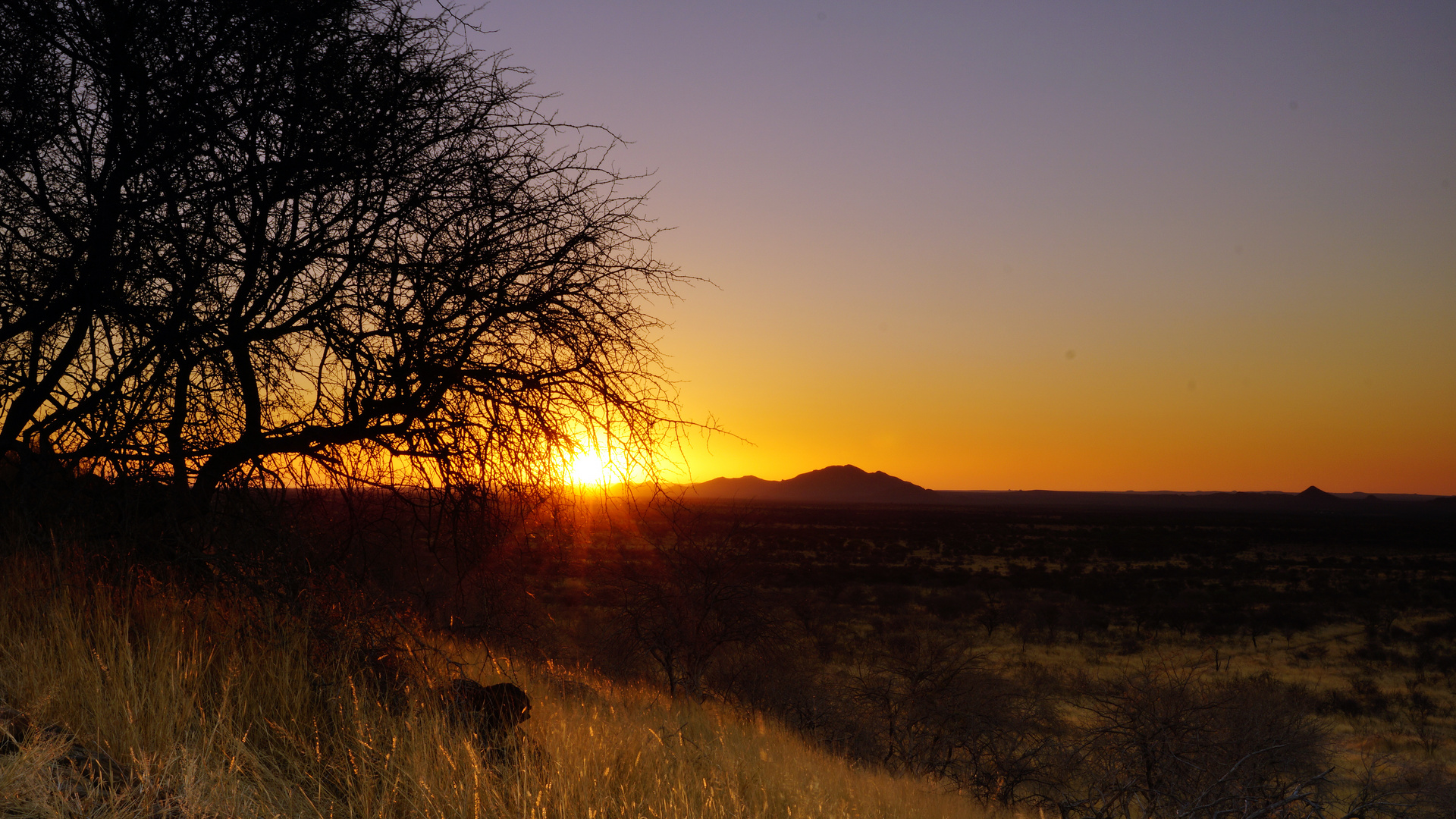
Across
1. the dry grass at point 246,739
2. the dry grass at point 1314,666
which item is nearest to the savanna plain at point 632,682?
the dry grass at point 246,739

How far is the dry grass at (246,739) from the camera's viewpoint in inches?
107

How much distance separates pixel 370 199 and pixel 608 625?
956 inches

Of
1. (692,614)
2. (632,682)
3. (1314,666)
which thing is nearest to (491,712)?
(632,682)

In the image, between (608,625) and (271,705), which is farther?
(608,625)

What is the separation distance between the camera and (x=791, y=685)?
19969mm

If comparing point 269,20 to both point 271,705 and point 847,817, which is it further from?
point 847,817

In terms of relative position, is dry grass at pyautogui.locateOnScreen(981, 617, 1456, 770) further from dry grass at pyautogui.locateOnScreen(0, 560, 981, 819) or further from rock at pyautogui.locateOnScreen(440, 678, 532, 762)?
rock at pyautogui.locateOnScreen(440, 678, 532, 762)

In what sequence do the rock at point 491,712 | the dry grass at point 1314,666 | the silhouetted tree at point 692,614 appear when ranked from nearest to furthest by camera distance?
the rock at point 491,712
the silhouetted tree at point 692,614
the dry grass at point 1314,666

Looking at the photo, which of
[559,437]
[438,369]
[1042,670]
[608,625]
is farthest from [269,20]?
[1042,670]

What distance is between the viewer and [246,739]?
3232mm

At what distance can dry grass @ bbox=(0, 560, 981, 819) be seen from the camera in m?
2.72

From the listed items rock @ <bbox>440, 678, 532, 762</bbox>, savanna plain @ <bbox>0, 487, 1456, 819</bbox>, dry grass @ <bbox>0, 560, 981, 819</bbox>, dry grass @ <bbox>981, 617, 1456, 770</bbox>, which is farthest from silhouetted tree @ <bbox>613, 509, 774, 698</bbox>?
dry grass @ <bbox>0, 560, 981, 819</bbox>

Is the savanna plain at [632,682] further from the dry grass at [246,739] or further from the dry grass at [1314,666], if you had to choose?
the dry grass at [1314,666]

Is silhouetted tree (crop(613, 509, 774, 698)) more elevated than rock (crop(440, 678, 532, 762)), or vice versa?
rock (crop(440, 678, 532, 762))
